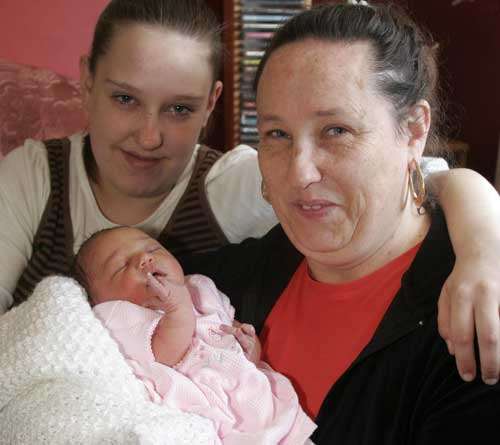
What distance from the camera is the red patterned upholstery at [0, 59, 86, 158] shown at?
2184mm

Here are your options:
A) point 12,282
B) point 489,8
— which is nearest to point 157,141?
point 12,282

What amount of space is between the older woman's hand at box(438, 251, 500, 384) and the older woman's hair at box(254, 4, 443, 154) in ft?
1.11

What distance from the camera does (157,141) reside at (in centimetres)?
155

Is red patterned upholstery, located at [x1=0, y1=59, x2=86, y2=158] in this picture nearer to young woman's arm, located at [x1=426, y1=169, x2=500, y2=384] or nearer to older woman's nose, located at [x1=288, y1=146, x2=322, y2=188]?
older woman's nose, located at [x1=288, y1=146, x2=322, y2=188]

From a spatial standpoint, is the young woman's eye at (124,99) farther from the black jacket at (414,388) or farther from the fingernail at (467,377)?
the fingernail at (467,377)

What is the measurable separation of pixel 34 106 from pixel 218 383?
1.48 metres

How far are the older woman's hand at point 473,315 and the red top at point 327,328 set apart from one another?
9.1 inches

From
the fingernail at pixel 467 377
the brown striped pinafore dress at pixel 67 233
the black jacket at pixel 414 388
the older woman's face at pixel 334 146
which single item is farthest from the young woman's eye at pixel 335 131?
the brown striped pinafore dress at pixel 67 233

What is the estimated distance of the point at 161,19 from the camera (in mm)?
1560

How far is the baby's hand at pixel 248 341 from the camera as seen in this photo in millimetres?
1233

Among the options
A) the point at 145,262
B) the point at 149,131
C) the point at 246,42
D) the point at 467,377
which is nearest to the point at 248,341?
the point at 145,262

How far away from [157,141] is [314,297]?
1.98 feet

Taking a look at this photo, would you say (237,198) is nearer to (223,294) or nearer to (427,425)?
(223,294)

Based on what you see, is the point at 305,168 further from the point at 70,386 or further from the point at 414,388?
the point at 70,386
